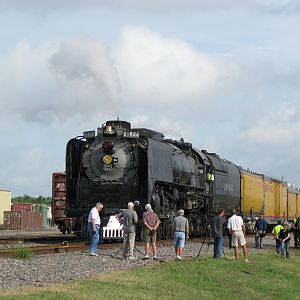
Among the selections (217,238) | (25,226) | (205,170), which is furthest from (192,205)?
(25,226)

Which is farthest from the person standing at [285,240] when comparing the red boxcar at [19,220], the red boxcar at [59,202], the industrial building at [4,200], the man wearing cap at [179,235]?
the industrial building at [4,200]

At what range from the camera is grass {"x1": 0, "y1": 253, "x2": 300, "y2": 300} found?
12047 mm

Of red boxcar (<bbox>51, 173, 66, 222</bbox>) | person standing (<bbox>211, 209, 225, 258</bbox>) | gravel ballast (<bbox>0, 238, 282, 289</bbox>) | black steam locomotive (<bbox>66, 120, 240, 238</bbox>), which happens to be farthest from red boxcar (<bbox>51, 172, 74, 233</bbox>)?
person standing (<bbox>211, 209, 225, 258</bbox>)

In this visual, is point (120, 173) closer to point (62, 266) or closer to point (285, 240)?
point (285, 240)

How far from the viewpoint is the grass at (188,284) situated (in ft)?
39.5

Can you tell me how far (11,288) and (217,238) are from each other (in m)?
10.4

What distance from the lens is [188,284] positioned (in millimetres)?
14695

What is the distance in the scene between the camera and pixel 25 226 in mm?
60375

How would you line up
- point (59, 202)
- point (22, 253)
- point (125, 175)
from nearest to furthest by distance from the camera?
1. point (22, 253)
2. point (125, 175)
3. point (59, 202)

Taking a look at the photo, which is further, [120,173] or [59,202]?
[59,202]

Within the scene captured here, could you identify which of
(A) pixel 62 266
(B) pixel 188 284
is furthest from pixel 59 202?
(B) pixel 188 284

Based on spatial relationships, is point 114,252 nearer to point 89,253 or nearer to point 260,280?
point 89,253

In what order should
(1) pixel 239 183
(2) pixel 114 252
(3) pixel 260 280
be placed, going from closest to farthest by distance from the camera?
(3) pixel 260 280, (2) pixel 114 252, (1) pixel 239 183

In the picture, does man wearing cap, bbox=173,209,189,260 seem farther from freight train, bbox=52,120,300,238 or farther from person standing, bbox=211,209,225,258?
freight train, bbox=52,120,300,238
